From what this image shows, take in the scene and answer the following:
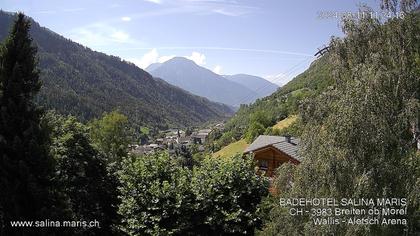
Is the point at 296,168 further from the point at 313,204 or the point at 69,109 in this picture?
the point at 69,109

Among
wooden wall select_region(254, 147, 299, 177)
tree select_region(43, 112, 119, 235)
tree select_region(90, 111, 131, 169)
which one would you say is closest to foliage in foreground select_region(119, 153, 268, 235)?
tree select_region(43, 112, 119, 235)

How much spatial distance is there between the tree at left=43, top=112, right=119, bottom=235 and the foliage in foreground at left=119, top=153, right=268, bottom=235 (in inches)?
106

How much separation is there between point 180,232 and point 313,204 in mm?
7986

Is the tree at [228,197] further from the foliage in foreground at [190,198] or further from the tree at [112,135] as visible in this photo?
the tree at [112,135]

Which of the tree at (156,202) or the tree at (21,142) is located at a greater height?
the tree at (21,142)

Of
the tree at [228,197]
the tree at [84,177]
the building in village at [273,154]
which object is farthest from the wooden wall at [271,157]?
the tree at [84,177]

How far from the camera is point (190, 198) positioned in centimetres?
1947

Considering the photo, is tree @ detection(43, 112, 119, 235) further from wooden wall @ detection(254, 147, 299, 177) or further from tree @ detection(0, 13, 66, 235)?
wooden wall @ detection(254, 147, 299, 177)

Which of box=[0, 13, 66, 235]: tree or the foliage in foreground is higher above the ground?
box=[0, 13, 66, 235]: tree

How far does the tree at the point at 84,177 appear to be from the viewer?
21391mm

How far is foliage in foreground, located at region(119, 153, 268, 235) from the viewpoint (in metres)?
18.4

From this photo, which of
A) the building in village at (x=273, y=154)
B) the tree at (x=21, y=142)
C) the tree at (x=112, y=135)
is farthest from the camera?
the tree at (x=112, y=135)

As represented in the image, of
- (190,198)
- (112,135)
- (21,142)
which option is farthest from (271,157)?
(21,142)

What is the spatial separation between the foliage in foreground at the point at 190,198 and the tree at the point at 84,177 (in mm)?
2681
